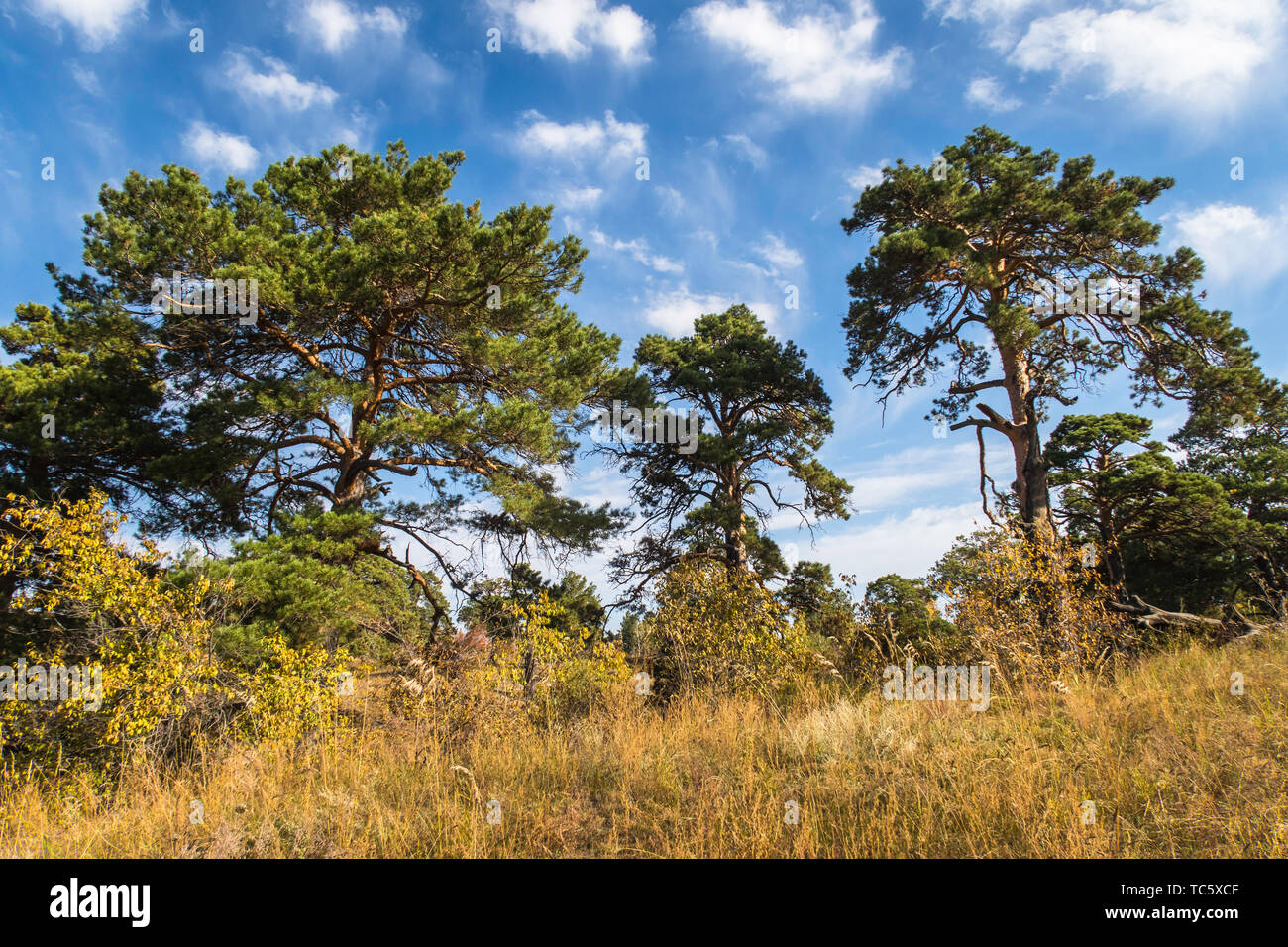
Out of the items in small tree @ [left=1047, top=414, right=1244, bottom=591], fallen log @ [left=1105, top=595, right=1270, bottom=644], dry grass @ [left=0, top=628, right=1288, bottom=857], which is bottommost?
dry grass @ [left=0, top=628, right=1288, bottom=857]

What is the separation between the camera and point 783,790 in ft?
13.6

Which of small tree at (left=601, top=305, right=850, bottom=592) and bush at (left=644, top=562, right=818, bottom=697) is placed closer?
bush at (left=644, top=562, right=818, bottom=697)

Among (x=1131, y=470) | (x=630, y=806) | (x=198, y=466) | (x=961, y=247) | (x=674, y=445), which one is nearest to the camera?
(x=630, y=806)

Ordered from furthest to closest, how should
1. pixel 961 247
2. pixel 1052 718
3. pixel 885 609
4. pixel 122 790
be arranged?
pixel 961 247, pixel 885 609, pixel 122 790, pixel 1052 718

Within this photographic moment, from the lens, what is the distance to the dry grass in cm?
340

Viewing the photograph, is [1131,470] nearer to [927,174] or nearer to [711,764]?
[927,174]

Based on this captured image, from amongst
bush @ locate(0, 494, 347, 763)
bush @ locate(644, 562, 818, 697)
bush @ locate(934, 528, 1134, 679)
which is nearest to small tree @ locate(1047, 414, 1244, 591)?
bush @ locate(934, 528, 1134, 679)

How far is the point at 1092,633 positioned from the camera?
766 centimetres

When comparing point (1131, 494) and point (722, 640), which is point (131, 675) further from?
point (1131, 494)

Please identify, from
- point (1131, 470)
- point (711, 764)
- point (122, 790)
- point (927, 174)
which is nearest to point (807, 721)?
point (711, 764)

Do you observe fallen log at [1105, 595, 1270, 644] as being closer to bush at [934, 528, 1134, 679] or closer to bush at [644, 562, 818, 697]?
bush at [934, 528, 1134, 679]

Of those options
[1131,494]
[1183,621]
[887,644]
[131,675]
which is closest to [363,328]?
[131,675]

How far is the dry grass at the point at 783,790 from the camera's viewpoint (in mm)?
3398
